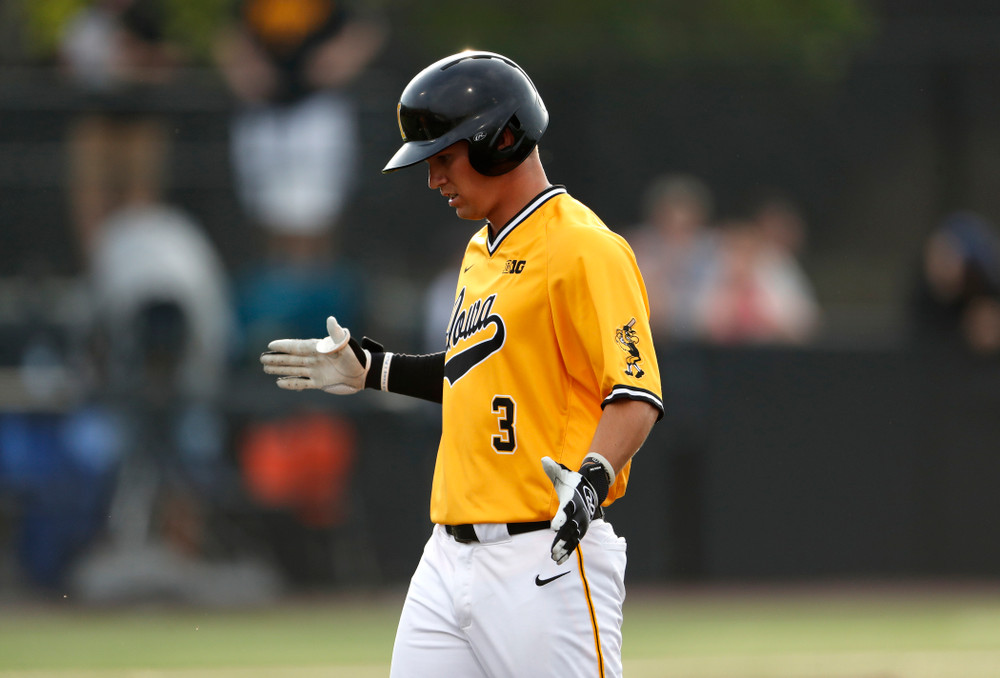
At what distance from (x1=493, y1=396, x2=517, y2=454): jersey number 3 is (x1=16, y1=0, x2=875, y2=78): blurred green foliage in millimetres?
7955

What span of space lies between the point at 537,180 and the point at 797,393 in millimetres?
7321

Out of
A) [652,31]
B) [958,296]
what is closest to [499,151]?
[958,296]

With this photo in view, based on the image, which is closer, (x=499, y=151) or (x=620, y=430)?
(x=620, y=430)

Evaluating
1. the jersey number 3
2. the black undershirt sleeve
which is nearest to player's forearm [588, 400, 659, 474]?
the jersey number 3

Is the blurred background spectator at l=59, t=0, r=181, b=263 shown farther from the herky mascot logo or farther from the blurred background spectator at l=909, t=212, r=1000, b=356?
the herky mascot logo

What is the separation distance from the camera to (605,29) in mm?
12547

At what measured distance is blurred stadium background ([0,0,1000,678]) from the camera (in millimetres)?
9844

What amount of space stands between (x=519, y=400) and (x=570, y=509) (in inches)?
17.6

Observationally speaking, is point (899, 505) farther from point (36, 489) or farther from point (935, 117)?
point (36, 489)

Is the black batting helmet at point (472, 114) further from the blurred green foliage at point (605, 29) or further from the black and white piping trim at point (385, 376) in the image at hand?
the blurred green foliage at point (605, 29)

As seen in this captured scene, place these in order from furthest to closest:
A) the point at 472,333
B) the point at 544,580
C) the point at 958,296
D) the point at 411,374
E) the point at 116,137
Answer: the point at 958,296
the point at 116,137
the point at 411,374
the point at 472,333
the point at 544,580

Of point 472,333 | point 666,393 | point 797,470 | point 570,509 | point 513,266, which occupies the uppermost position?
point 513,266

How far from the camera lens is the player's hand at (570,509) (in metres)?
3.35

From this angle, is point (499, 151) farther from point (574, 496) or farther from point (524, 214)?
point (574, 496)
